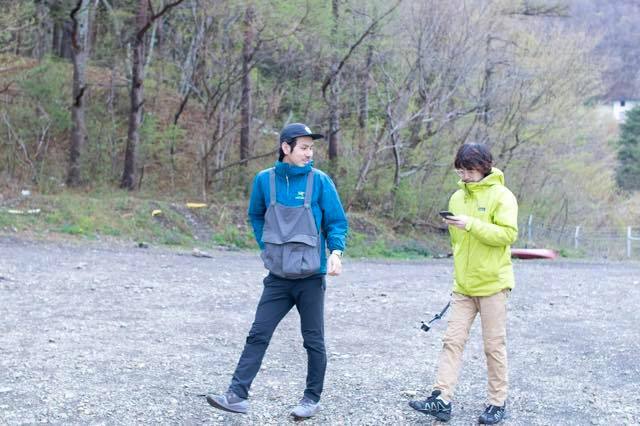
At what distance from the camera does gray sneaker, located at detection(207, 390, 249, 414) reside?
4953 millimetres

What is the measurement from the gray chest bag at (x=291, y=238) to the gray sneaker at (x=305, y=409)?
847 millimetres

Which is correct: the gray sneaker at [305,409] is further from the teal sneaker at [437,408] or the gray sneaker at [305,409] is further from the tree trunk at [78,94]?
the tree trunk at [78,94]

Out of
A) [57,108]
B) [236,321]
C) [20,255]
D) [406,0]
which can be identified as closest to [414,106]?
[406,0]

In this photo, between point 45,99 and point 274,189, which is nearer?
point 274,189

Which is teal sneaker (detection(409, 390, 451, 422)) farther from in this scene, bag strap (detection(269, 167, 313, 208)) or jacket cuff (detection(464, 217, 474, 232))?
bag strap (detection(269, 167, 313, 208))

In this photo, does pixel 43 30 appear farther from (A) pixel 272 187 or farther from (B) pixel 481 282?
(B) pixel 481 282

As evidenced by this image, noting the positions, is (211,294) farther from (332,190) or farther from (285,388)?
(332,190)

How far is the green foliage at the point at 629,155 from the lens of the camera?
49.8 metres

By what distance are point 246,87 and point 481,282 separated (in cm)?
1786

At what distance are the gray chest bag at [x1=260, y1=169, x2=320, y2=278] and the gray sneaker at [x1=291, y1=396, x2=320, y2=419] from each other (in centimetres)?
85

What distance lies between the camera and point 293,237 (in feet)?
16.0

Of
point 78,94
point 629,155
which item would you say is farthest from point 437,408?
point 629,155

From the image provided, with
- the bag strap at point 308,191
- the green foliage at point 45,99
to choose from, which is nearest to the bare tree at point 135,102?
the green foliage at point 45,99

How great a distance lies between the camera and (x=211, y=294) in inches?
411
